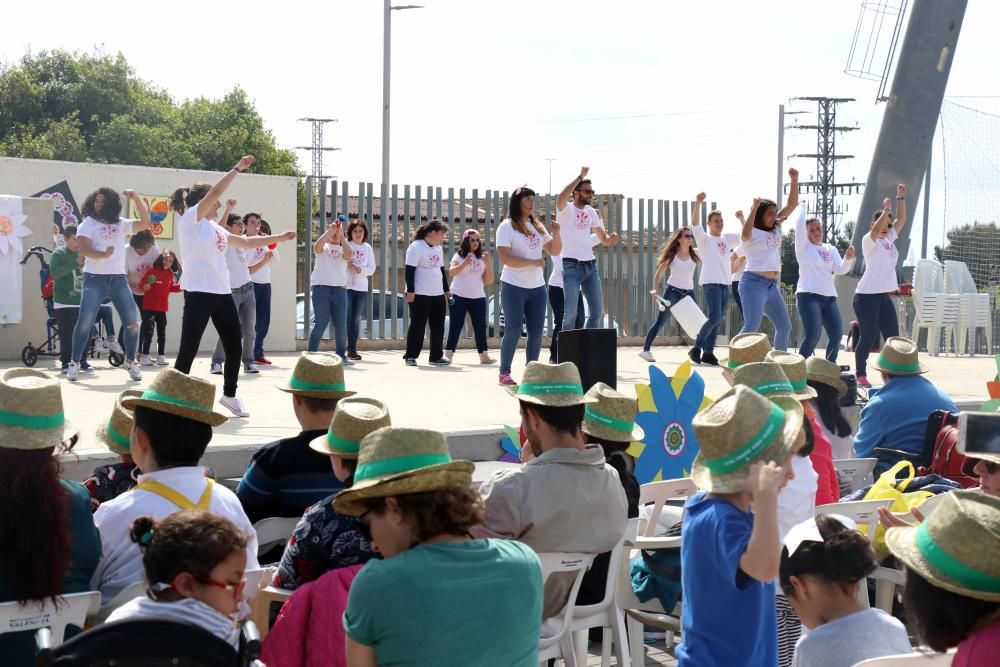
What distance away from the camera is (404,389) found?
11398mm

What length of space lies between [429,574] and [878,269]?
34.3ft

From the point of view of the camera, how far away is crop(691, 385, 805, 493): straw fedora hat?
3.23 metres

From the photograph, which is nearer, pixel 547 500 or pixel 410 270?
pixel 547 500

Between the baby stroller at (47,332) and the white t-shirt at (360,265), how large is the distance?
9.82 feet

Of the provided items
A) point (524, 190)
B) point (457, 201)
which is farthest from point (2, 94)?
point (524, 190)

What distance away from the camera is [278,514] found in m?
4.46

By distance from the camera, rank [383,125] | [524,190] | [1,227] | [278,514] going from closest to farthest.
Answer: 1. [278,514]
2. [524,190]
3. [1,227]
4. [383,125]

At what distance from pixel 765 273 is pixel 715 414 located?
9.35 meters

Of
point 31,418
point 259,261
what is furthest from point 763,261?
point 31,418

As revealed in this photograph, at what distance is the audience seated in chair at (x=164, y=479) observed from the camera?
11.8ft

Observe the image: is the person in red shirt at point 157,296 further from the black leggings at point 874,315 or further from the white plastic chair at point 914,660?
the white plastic chair at point 914,660

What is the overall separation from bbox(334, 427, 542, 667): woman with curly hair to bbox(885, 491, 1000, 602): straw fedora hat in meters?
0.89

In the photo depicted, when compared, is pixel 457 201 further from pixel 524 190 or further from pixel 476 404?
pixel 476 404

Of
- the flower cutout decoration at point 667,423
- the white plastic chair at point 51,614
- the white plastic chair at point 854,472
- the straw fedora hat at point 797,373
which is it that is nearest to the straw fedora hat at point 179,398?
the white plastic chair at point 51,614
